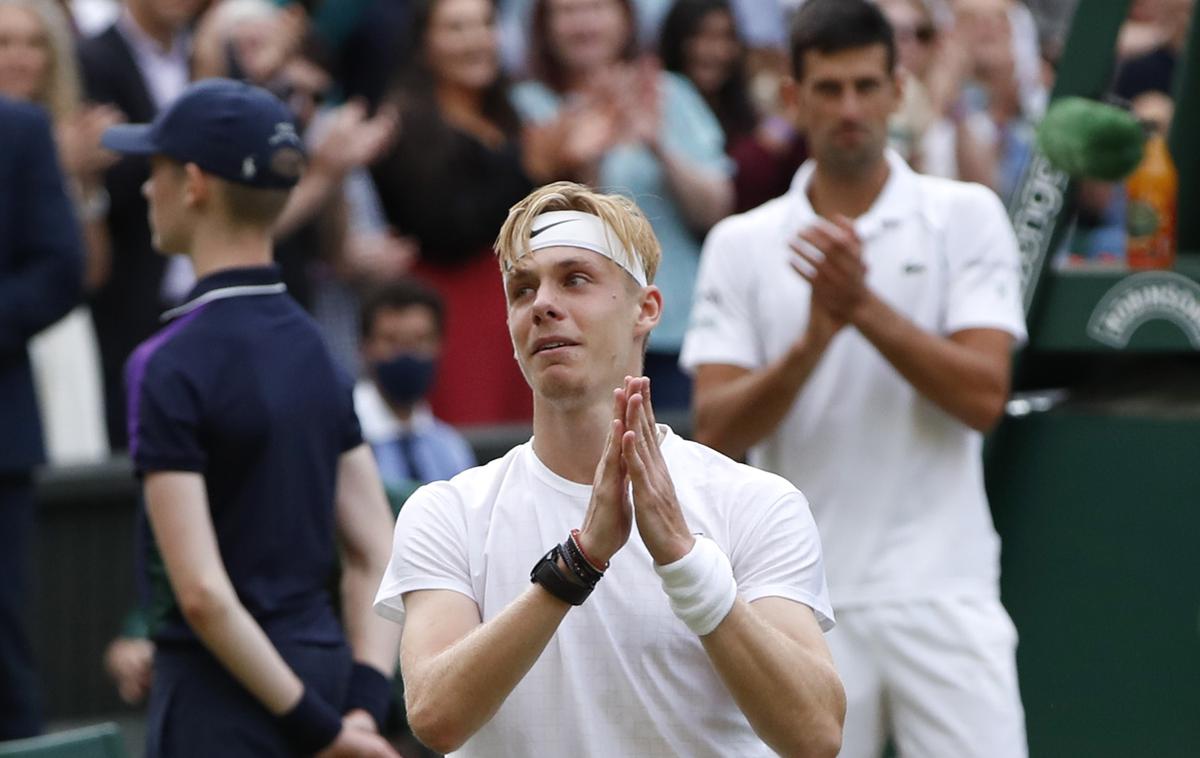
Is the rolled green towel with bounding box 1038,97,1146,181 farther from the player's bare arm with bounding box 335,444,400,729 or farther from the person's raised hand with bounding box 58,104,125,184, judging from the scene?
the person's raised hand with bounding box 58,104,125,184

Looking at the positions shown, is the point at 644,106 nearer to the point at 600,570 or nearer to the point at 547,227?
the point at 547,227

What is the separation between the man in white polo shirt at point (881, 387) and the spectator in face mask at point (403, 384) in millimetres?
2078

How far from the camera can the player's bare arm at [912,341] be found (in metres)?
4.80

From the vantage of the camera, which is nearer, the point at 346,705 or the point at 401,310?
the point at 346,705

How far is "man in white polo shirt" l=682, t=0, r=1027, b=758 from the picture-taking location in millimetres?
4973

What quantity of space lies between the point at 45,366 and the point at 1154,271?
4.37m

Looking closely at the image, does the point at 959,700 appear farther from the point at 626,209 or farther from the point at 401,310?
the point at 401,310

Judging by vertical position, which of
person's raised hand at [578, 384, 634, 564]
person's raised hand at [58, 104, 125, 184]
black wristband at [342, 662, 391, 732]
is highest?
person's raised hand at [578, 384, 634, 564]

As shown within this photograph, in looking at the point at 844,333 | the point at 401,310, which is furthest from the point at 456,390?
the point at 844,333

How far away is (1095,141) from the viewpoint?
582 cm

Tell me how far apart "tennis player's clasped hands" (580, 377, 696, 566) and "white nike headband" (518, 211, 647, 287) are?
35 cm

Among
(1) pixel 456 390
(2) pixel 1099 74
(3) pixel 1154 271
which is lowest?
(1) pixel 456 390

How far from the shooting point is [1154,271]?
19.4ft

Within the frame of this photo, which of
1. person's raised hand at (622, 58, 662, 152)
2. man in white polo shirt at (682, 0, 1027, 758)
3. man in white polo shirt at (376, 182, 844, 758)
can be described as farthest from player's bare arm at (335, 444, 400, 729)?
person's raised hand at (622, 58, 662, 152)
